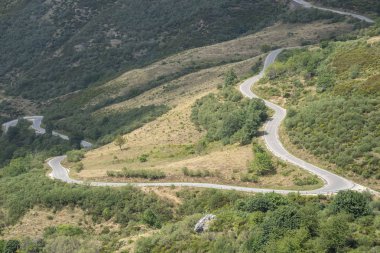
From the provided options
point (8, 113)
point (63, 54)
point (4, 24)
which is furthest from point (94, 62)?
point (4, 24)

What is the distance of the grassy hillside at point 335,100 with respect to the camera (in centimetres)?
5002

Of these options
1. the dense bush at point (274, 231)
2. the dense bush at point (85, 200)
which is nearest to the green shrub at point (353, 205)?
the dense bush at point (274, 231)

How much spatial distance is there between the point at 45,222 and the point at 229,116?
84.9 ft

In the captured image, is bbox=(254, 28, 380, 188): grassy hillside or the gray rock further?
bbox=(254, 28, 380, 188): grassy hillside

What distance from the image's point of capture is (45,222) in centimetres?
5428

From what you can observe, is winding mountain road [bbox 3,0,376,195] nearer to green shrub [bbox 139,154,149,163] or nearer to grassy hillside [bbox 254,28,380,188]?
grassy hillside [bbox 254,28,380,188]

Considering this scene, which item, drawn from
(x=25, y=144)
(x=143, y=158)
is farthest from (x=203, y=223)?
(x=25, y=144)

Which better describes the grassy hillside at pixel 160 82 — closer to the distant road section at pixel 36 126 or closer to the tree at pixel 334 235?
the distant road section at pixel 36 126

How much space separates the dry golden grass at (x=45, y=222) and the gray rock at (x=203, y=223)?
14.2m

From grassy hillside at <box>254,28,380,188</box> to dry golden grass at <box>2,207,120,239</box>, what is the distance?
22121mm

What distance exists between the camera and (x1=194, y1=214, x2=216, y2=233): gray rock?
38.0 metres

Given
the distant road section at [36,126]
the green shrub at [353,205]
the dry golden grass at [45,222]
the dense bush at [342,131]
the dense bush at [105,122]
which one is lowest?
the distant road section at [36,126]

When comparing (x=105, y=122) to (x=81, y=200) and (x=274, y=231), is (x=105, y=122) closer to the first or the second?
(x=81, y=200)

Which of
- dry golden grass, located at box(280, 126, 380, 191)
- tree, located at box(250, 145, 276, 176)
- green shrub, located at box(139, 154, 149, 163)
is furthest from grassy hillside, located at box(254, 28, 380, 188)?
green shrub, located at box(139, 154, 149, 163)
